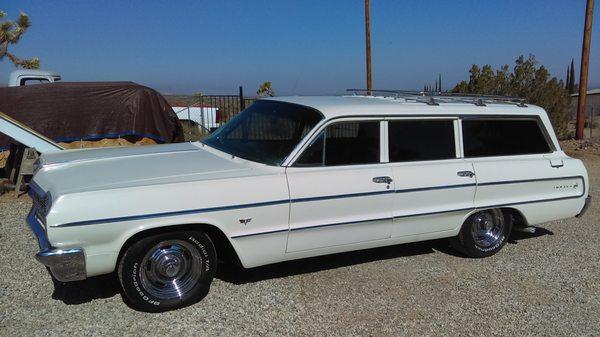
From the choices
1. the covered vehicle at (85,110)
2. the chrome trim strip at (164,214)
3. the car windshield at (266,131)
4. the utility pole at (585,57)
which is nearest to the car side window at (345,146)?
the car windshield at (266,131)

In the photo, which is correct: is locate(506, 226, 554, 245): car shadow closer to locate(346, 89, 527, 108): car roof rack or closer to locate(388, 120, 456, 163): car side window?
locate(346, 89, 527, 108): car roof rack

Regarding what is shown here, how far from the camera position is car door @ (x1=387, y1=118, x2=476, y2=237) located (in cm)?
456

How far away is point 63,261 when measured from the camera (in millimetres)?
3346

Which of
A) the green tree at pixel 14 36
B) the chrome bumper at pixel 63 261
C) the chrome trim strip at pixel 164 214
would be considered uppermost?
the green tree at pixel 14 36

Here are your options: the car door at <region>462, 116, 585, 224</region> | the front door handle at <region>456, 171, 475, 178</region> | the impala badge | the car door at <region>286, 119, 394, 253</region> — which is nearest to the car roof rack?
the car door at <region>462, 116, 585, 224</region>

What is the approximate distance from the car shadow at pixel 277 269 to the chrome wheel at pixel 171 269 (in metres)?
0.51

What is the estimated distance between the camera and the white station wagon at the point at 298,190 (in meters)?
3.54

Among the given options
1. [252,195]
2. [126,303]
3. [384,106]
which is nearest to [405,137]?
[384,106]

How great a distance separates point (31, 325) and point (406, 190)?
3.13 meters

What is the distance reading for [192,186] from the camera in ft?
12.2

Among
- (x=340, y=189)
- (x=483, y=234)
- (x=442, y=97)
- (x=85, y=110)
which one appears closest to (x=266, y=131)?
(x=340, y=189)

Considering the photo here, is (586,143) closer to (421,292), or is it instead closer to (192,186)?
(421,292)

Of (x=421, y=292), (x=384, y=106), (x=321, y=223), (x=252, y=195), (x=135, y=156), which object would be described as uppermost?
(x=384, y=106)

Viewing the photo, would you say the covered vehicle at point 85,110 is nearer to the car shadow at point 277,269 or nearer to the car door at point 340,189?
the car shadow at point 277,269
